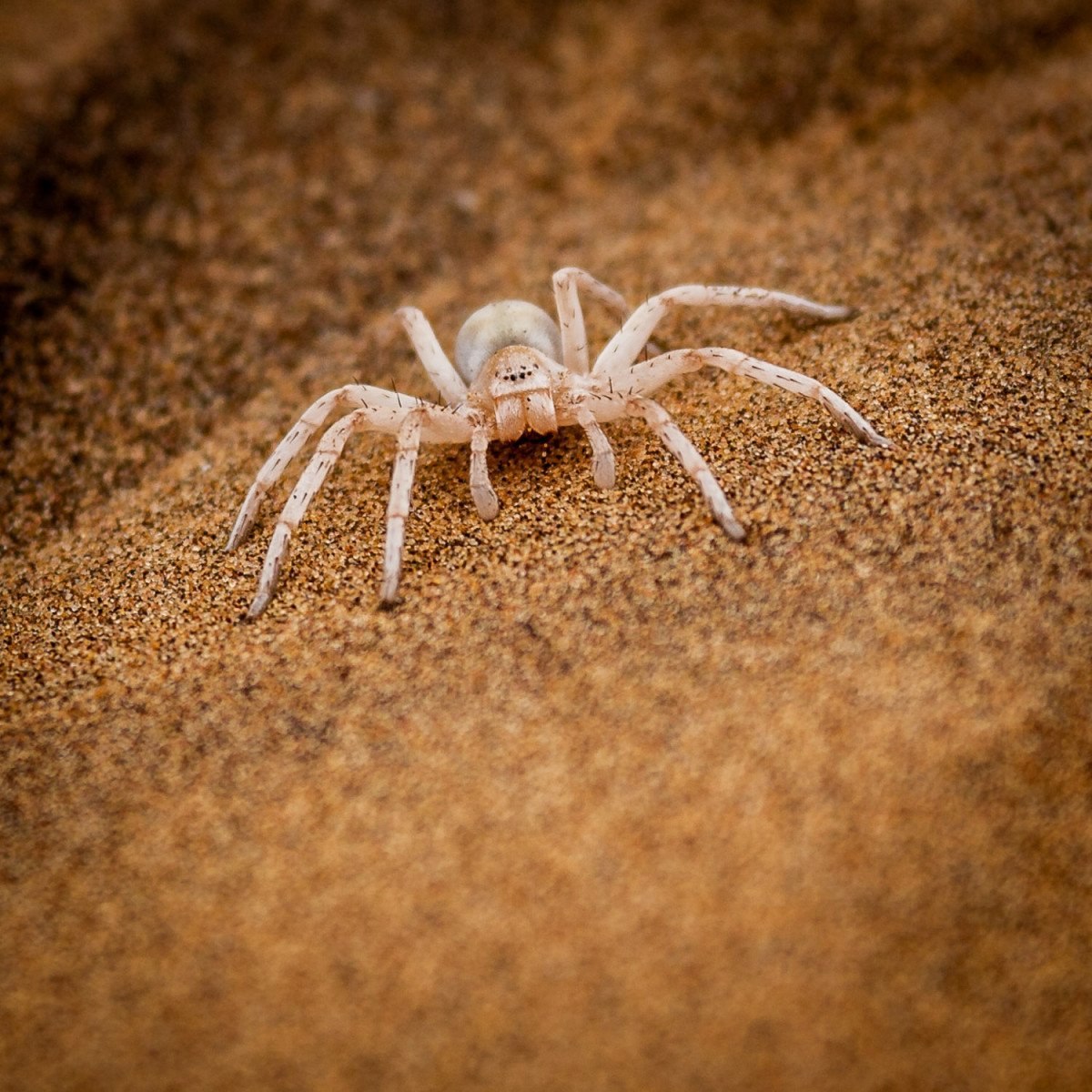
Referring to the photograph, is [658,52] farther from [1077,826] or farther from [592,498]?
[1077,826]

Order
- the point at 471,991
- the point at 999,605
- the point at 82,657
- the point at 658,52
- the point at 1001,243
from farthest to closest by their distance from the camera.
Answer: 1. the point at 658,52
2. the point at 1001,243
3. the point at 82,657
4. the point at 999,605
5. the point at 471,991

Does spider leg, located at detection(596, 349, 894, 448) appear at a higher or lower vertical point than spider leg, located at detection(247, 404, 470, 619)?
lower

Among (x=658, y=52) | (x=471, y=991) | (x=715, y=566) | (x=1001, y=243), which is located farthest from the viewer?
(x=658, y=52)

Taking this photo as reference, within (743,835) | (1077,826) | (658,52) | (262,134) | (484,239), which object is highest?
(262,134)

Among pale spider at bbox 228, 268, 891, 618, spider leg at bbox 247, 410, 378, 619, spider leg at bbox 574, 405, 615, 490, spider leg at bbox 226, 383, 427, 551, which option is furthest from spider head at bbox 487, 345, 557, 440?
spider leg at bbox 247, 410, 378, 619

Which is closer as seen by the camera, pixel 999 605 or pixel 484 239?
pixel 999 605

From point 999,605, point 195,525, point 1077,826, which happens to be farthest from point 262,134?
point 1077,826

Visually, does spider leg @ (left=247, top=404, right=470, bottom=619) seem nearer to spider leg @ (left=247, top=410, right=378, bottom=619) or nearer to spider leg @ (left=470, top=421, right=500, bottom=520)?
spider leg @ (left=247, top=410, right=378, bottom=619)
